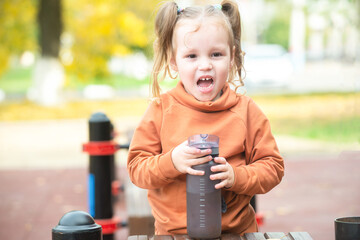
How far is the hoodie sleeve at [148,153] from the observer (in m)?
2.35

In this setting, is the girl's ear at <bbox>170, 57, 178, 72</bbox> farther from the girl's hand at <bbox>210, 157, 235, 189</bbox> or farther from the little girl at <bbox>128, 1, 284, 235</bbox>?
the girl's hand at <bbox>210, 157, 235, 189</bbox>

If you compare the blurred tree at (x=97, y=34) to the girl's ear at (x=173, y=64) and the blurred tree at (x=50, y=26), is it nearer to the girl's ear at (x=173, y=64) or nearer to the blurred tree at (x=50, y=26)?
the blurred tree at (x=50, y=26)

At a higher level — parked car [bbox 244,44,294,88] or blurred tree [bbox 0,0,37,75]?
blurred tree [bbox 0,0,37,75]

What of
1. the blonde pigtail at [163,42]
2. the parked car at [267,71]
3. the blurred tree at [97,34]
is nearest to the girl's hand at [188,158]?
the blonde pigtail at [163,42]

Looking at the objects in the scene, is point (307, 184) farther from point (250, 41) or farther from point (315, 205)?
point (250, 41)

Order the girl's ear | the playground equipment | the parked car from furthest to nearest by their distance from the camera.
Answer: the parked car → the playground equipment → the girl's ear

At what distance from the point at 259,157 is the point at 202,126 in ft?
0.82

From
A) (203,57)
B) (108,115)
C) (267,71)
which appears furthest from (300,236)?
(267,71)

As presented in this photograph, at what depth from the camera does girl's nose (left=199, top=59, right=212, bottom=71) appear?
237cm

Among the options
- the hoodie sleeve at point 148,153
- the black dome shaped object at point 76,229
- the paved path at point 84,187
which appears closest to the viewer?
the black dome shaped object at point 76,229

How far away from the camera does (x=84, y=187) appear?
859 cm

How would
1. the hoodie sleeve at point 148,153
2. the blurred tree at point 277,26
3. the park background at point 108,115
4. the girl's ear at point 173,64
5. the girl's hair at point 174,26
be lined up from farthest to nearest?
the blurred tree at point 277,26, the park background at point 108,115, the girl's ear at point 173,64, the girl's hair at point 174,26, the hoodie sleeve at point 148,153

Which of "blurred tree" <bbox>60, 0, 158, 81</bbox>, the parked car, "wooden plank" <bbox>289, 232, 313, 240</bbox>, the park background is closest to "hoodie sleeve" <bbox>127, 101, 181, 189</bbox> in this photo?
"wooden plank" <bbox>289, 232, 313, 240</bbox>

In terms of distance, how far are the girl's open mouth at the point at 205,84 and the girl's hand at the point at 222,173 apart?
35 cm
